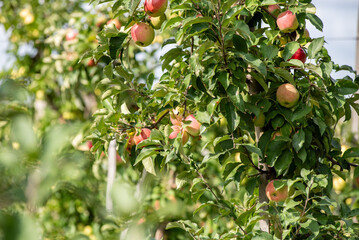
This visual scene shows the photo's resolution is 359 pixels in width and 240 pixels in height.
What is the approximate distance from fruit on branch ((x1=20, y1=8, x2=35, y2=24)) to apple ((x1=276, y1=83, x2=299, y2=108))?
3033 millimetres

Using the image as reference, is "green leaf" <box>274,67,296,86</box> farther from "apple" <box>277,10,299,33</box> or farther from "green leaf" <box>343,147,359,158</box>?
"green leaf" <box>343,147,359,158</box>

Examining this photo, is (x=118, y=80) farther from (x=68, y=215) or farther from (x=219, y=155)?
(x=68, y=215)

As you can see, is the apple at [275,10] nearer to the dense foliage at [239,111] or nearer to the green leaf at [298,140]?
the dense foliage at [239,111]

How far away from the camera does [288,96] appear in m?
1.34

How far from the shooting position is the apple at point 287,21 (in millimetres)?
1375

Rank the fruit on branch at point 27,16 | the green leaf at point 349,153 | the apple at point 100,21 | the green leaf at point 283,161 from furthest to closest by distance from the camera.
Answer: the fruit on branch at point 27,16, the apple at point 100,21, the green leaf at point 349,153, the green leaf at point 283,161

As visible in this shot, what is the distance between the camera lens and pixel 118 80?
4.78ft

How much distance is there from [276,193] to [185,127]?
31cm

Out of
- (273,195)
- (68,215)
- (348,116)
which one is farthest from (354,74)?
(68,215)

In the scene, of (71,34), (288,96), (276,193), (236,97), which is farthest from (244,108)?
(71,34)

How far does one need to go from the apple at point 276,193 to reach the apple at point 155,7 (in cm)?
58

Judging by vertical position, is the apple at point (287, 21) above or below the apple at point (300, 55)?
above

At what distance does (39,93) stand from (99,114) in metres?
2.29

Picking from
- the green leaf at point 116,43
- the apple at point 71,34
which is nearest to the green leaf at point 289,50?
the green leaf at point 116,43
